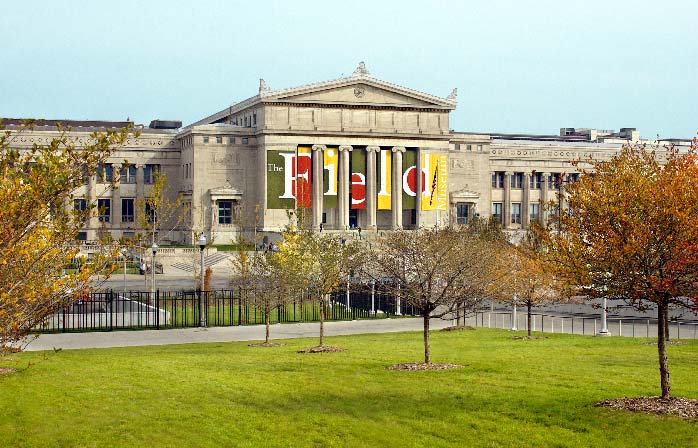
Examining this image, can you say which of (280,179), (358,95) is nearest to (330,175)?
(280,179)

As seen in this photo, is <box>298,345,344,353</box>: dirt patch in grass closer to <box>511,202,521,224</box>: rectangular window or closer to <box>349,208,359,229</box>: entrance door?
<box>349,208,359,229</box>: entrance door

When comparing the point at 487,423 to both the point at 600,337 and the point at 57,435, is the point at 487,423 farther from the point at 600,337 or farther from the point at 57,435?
the point at 600,337

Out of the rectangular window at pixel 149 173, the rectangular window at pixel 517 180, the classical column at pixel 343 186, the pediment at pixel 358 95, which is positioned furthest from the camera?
the rectangular window at pixel 517 180

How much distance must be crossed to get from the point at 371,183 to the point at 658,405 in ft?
308

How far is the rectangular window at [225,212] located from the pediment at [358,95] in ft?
41.7

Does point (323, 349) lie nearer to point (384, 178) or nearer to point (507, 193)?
point (384, 178)

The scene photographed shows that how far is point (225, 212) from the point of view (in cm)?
11412

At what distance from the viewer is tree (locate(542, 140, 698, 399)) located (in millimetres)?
22703

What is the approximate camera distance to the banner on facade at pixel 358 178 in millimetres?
116125

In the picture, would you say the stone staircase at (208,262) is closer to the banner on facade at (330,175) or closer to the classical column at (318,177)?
the classical column at (318,177)

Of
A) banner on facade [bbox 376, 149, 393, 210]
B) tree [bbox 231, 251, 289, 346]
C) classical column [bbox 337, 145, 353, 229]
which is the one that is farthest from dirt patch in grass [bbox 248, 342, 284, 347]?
banner on facade [bbox 376, 149, 393, 210]

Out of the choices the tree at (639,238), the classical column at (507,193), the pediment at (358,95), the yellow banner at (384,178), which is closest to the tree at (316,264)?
the tree at (639,238)

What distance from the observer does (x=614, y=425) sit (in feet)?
71.7

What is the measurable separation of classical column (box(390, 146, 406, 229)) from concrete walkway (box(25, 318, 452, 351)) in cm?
6109
